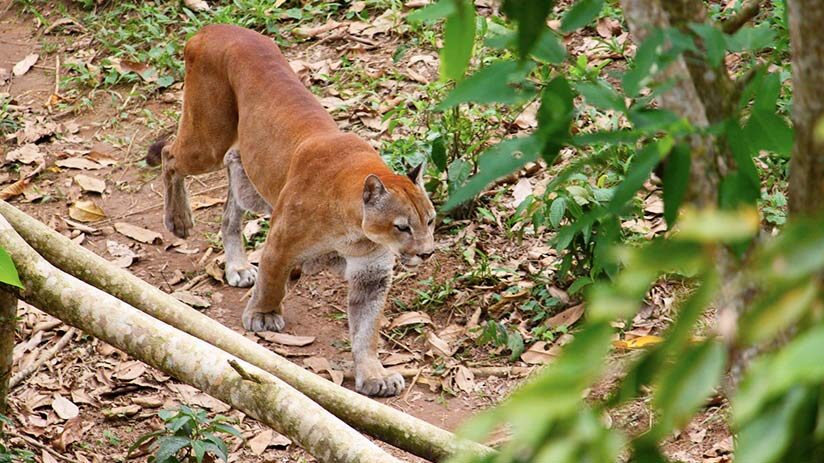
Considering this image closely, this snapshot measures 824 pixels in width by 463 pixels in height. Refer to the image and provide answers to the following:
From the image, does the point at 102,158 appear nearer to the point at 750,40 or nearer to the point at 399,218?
the point at 399,218

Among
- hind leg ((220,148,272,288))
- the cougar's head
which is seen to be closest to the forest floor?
hind leg ((220,148,272,288))

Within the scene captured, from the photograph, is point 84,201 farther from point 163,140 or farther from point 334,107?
point 334,107

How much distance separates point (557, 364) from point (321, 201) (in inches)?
209

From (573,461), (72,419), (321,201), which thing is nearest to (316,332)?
(321,201)

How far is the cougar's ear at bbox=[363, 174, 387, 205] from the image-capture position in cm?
582

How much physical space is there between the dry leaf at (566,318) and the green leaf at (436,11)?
15.4ft

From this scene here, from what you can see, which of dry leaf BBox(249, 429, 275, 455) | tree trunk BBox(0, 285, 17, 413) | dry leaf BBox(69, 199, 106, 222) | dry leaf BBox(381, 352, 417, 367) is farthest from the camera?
dry leaf BBox(69, 199, 106, 222)

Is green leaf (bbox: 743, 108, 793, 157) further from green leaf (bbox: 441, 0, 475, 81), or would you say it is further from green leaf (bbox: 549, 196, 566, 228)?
green leaf (bbox: 549, 196, 566, 228)

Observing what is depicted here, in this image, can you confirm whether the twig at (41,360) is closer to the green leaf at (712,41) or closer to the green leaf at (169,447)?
the green leaf at (169,447)

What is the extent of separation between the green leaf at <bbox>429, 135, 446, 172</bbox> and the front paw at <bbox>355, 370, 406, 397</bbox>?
51.9 inches

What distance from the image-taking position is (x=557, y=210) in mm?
5633

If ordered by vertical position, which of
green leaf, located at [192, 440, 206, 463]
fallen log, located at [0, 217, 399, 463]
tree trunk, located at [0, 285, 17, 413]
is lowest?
green leaf, located at [192, 440, 206, 463]

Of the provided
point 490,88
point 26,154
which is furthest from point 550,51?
point 26,154

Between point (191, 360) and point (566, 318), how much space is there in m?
2.66
